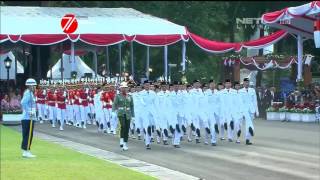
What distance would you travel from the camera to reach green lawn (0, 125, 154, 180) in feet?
33.2

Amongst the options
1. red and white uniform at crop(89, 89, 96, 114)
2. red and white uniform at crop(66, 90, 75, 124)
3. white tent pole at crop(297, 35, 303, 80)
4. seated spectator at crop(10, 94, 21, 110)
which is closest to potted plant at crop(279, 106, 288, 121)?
white tent pole at crop(297, 35, 303, 80)

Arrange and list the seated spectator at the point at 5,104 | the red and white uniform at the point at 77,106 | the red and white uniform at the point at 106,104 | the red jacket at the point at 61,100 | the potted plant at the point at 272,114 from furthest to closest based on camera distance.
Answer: the seated spectator at the point at 5,104 < the potted plant at the point at 272,114 < the red jacket at the point at 61,100 < the red and white uniform at the point at 77,106 < the red and white uniform at the point at 106,104

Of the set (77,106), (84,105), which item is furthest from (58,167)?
(77,106)

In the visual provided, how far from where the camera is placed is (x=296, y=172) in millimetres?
11336

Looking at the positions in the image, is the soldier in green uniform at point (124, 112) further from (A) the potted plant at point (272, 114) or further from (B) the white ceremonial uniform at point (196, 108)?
(A) the potted plant at point (272, 114)

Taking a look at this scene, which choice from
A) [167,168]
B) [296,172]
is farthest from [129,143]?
[296,172]

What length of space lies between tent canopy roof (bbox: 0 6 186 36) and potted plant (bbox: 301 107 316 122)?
319 inches

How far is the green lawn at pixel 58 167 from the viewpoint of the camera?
10.1 metres

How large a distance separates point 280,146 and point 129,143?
4529 mm

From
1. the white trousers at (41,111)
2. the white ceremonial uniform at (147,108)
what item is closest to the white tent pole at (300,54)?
the white trousers at (41,111)

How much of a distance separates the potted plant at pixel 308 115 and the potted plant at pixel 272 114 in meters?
2.14

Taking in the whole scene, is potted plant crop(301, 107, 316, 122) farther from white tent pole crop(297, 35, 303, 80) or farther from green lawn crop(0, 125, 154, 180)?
green lawn crop(0, 125, 154, 180)

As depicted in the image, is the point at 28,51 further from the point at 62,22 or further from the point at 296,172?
the point at 296,172

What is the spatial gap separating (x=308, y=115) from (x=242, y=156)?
1445 centimetres
